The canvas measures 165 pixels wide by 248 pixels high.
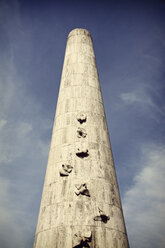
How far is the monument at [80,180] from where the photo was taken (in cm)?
935

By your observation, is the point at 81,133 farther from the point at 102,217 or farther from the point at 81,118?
the point at 102,217

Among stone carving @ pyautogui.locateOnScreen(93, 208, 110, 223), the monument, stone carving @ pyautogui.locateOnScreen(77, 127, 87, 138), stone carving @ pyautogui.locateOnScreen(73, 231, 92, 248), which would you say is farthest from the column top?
stone carving @ pyautogui.locateOnScreen(73, 231, 92, 248)

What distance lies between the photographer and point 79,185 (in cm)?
1036

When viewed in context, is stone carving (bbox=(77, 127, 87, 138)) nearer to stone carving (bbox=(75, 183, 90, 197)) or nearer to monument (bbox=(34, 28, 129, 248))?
monument (bbox=(34, 28, 129, 248))

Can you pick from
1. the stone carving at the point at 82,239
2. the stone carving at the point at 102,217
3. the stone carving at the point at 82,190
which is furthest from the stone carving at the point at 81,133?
the stone carving at the point at 82,239

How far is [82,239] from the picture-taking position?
8.87m

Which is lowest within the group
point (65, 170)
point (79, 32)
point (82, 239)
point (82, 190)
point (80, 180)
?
point (82, 239)

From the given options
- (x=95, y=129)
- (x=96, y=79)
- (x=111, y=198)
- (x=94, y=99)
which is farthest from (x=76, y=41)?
(x=111, y=198)

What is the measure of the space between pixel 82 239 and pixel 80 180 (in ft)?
8.61

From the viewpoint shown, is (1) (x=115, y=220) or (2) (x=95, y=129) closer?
(1) (x=115, y=220)

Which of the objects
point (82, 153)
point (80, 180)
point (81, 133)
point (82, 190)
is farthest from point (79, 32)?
point (82, 190)

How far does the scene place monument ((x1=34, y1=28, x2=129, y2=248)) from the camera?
935cm

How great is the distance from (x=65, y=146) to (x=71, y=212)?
142 inches

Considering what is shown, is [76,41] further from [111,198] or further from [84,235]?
[84,235]
